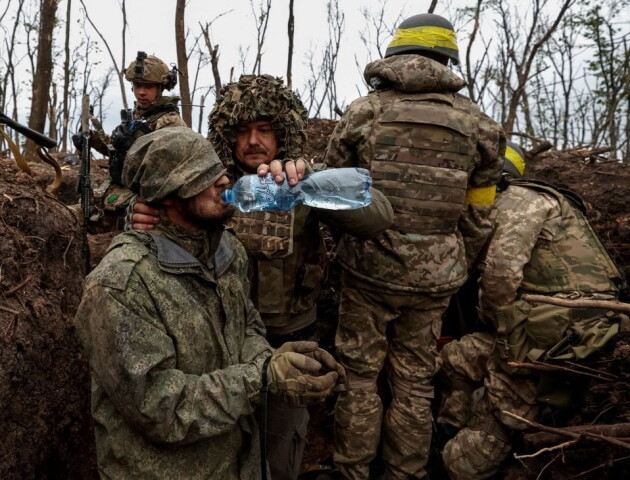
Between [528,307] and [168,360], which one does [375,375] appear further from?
[168,360]

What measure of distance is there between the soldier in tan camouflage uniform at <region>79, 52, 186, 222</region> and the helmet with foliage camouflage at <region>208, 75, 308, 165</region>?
2099mm

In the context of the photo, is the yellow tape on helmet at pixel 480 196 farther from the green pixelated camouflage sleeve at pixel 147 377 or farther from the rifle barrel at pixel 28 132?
the rifle barrel at pixel 28 132

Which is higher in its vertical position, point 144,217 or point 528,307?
point 144,217

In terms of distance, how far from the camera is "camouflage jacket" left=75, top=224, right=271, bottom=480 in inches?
64.9

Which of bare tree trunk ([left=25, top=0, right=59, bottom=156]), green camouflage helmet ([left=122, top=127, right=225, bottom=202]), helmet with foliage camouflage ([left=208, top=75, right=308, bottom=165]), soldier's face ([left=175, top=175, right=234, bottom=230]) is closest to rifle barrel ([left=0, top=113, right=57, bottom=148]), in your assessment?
helmet with foliage camouflage ([left=208, top=75, right=308, bottom=165])

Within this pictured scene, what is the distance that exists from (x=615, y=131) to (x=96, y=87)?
23954mm

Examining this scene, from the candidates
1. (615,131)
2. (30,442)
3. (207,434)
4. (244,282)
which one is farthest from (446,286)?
(615,131)

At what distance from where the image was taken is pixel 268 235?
2.61 meters

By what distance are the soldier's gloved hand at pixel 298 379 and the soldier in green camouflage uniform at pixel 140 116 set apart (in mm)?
3197

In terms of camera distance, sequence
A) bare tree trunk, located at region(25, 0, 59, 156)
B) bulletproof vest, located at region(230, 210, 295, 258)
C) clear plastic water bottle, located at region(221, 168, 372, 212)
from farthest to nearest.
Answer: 1. bare tree trunk, located at region(25, 0, 59, 156)
2. bulletproof vest, located at region(230, 210, 295, 258)
3. clear plastic water bottle, located at region(221, 168, 372, 212)

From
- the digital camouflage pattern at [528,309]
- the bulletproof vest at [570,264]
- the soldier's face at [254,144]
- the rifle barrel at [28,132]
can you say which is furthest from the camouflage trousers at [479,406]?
the rifle barrel at [28,132]

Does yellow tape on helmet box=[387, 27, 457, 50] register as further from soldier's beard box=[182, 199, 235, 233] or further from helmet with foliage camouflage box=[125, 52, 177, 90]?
helmet with foliage camouflage box=[125, 52, 177, 90]

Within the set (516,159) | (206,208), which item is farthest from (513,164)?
(206,208)

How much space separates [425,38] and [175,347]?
2420mm
